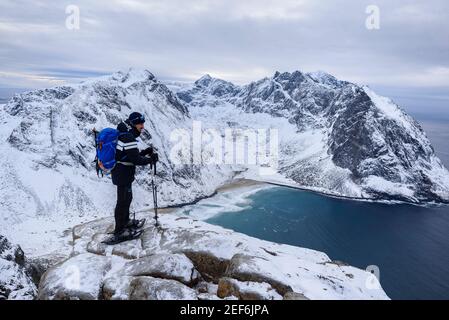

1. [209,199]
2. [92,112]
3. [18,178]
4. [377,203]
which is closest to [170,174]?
[209,199]

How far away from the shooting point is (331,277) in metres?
16.0

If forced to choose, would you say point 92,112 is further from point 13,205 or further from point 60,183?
point 13,205

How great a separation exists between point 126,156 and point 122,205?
9.66 feet

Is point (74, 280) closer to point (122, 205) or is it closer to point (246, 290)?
point (122, 205)

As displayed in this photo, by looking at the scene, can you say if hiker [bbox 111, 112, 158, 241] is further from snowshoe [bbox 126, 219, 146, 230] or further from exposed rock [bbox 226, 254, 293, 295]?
exposed rock [bbox 226, 254, 293, 295]

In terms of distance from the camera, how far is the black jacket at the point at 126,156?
587 inches

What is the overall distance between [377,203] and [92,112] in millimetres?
161438

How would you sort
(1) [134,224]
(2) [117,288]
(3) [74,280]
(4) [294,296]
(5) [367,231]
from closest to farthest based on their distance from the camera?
1. (4) [294,296]
2. (2) [117,288]
3. (3) [74,280]
4. (1) [134,224]
5. (5) [367,231]

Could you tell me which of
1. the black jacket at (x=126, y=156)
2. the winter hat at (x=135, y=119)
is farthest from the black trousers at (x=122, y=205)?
the winter hat at (x=135, y=119)

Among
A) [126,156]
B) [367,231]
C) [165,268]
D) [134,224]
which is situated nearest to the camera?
[165,268]

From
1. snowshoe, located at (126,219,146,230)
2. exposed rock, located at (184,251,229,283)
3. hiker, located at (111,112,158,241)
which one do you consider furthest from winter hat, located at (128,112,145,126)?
exposed rock, located at (184,251,229,283)

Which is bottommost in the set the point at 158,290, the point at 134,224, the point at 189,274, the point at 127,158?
the point at 189,274

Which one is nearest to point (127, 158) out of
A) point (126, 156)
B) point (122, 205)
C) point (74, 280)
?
point (126, 156)

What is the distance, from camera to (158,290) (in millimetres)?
12195
